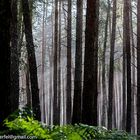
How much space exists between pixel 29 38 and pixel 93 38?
4.49 m

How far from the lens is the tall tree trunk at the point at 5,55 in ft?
19.4

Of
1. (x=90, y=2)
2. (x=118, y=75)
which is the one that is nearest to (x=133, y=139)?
(x=90, y=2)

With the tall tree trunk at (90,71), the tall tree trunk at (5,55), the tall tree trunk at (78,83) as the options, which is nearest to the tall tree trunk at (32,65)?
the tall tree trunk at (78,83)

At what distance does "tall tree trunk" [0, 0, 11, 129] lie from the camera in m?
5.91

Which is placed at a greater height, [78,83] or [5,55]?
[5,55]

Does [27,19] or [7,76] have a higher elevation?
[27,19]

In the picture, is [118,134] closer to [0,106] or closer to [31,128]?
[0,106]

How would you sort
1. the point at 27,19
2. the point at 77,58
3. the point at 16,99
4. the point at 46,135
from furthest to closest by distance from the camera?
the point at 77,58 < the point at 27,19 < the point at 16,99 < the point at 46,135

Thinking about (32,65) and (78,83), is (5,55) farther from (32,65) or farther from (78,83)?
(78,83)

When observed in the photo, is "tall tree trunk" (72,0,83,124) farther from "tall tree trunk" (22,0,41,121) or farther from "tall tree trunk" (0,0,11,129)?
"tall tree trunk" (0,0,11,129)

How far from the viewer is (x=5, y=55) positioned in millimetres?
6031

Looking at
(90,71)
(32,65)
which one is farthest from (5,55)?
(32,65)

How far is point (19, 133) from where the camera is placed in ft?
14.1

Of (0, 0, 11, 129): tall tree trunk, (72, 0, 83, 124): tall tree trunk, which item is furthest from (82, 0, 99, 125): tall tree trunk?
(0, 0, 11, 129): tall tree trunk
